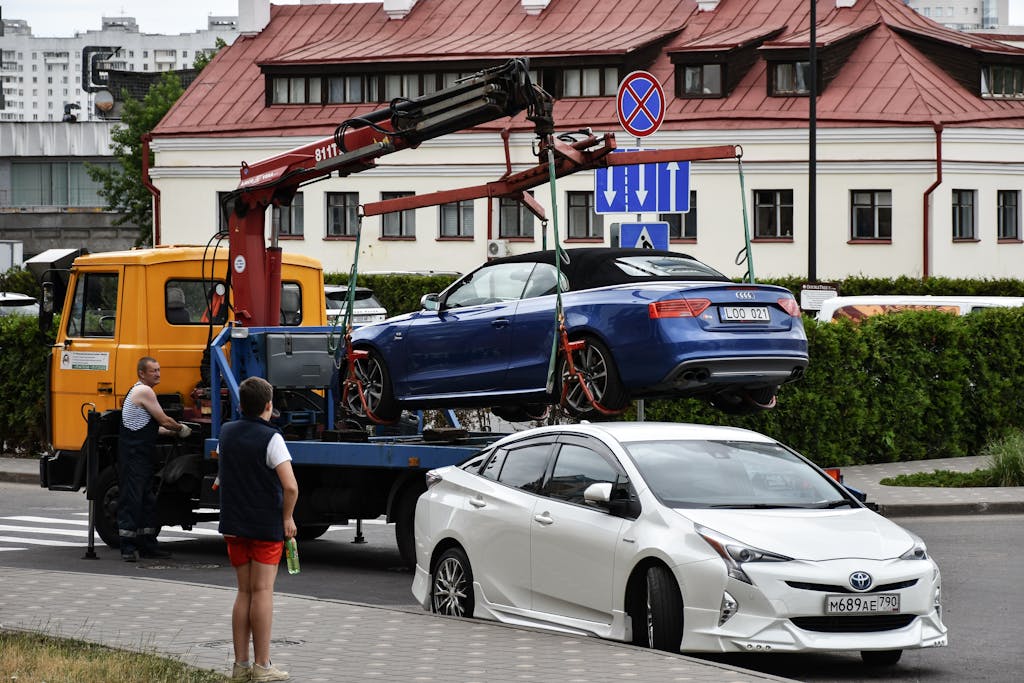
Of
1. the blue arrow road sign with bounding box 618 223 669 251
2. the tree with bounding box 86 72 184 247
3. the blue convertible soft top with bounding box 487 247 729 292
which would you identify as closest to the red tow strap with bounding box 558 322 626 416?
the blue convertible soft top with bounding box 487 247 729 292

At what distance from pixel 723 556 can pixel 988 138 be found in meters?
44.4

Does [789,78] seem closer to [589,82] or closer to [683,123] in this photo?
[683,123]

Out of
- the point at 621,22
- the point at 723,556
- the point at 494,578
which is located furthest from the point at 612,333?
the point at 621,22

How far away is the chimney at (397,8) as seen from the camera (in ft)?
201

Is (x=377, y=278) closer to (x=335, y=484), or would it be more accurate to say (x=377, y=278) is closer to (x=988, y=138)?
(x=988, y=138)

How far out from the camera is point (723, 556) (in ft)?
31.9

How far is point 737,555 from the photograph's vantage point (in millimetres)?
9703

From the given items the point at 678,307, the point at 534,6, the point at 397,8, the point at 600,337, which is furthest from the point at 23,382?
the point at 397,8

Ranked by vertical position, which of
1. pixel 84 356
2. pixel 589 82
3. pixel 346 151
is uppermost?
pixel 589 82

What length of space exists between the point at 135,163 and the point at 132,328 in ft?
211

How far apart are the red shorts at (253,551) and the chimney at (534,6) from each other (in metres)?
52.2

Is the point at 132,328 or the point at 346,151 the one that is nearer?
the point at 346,151

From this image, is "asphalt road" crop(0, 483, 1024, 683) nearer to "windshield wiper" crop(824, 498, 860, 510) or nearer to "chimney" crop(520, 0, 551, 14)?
"windshield wiper" crop(824, 498, 860, 510)

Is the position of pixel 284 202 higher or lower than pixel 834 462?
higher
